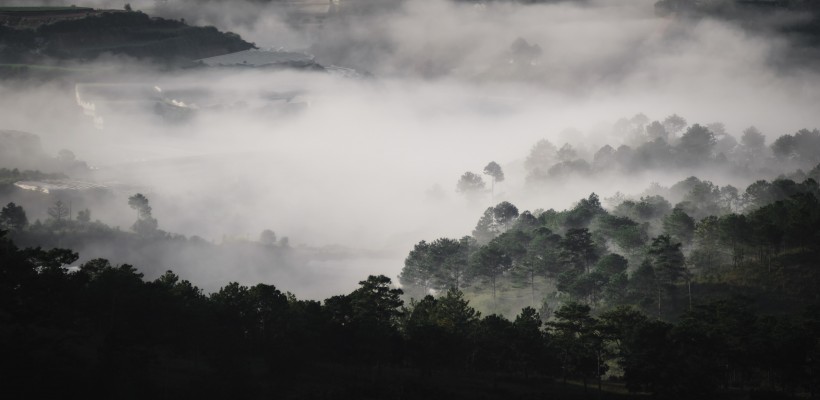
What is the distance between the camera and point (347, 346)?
107188mm

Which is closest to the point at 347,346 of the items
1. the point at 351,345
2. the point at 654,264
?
the point at 351,345

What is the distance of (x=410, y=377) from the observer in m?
106

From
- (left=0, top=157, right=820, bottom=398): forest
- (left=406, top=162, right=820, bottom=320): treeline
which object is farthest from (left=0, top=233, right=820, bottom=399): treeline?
(left=406, top=162, right=820, bottom=320): treeline

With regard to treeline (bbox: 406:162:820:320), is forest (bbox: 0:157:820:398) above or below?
below

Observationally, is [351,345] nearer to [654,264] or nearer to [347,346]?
[347,346]

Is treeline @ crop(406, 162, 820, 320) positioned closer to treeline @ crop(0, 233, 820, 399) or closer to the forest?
the forest

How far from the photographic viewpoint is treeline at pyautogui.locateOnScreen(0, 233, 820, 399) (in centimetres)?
8712

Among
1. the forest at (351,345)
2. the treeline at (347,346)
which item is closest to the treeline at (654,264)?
the forest at (351,345)

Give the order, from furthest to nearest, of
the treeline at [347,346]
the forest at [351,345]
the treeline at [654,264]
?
the treeline at [654,264] → the treeline at [347,346] → the forest at [351,345]

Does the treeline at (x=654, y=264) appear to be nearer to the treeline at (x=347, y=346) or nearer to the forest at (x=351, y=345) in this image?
the forest at (x=351, y=345)

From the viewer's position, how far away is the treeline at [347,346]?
87125 mm

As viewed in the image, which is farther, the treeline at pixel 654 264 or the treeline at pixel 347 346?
the treeline at pixel 654 264

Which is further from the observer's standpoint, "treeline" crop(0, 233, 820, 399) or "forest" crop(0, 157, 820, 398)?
"treeline" crop(0, 233, 820, 399)

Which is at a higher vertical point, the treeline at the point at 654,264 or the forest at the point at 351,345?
the treeline at the point at 654,264
